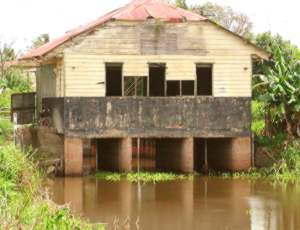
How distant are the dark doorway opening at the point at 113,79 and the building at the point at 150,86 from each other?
0.12 ft

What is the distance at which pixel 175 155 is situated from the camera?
85.3 ft

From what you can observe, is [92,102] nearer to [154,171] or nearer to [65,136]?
[65,136]

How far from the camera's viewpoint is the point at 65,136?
2403 cm

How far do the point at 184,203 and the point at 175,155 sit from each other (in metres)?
6.42

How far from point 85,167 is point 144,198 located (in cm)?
550

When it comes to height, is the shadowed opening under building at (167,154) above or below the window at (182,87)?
below

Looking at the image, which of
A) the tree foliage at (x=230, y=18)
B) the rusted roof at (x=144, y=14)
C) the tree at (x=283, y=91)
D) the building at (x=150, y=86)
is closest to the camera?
the building at (x=150, y=86)

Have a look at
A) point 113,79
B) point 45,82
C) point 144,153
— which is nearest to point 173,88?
point 113,79

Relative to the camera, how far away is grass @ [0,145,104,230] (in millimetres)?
11265

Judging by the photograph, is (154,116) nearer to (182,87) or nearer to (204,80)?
(182,87)

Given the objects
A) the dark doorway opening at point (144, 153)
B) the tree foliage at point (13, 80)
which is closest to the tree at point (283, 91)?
the dark doorway opening at point (144, 153)

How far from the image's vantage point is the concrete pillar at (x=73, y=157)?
78.2ft

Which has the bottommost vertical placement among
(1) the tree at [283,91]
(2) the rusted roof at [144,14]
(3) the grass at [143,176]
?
(3) the grass at [143,176]

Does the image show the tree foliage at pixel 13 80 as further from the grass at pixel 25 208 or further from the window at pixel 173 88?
the grass at pixel 25 208
